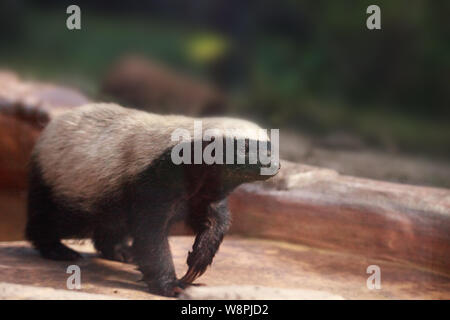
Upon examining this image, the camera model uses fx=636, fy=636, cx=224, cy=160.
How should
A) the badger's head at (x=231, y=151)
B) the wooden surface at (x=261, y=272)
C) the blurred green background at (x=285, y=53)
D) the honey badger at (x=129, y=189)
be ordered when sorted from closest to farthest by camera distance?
the badger's head at (x=231, y=151) → the honey badger at (x=129, y=189) → the wooden surface at (x=261, y=272) → the blurred green background at (x=285, y=53)

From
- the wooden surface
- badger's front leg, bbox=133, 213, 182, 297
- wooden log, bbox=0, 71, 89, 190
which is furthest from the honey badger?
wooden log, bbox=0, 71, 89, 190

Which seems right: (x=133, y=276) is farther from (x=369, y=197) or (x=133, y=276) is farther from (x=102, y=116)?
(x=369, y=197)

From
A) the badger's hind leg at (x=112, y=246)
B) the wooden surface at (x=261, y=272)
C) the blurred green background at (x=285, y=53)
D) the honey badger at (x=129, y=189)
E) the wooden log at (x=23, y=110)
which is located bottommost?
the wooden surface at (x=261, y=272)

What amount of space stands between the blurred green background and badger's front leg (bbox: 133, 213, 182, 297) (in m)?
1.39

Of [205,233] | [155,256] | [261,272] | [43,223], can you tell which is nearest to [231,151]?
[205,233]

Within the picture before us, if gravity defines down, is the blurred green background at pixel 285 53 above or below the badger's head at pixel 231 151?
above

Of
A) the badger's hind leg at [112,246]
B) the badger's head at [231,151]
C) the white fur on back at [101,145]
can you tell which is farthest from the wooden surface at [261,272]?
the badger's head at [231,151]

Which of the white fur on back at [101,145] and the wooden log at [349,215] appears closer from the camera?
the white fur on back at [101,145]

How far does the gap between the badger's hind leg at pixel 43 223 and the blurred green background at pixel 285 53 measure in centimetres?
132

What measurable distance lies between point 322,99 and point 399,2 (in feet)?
5.89

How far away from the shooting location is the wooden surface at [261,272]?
11.4 ft

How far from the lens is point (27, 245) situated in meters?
4.23

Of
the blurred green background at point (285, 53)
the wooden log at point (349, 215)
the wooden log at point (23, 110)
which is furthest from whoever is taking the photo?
the wooden log at point (23, 110)

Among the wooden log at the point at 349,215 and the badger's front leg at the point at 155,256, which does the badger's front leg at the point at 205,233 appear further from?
the wooden log at the point at 349,215
